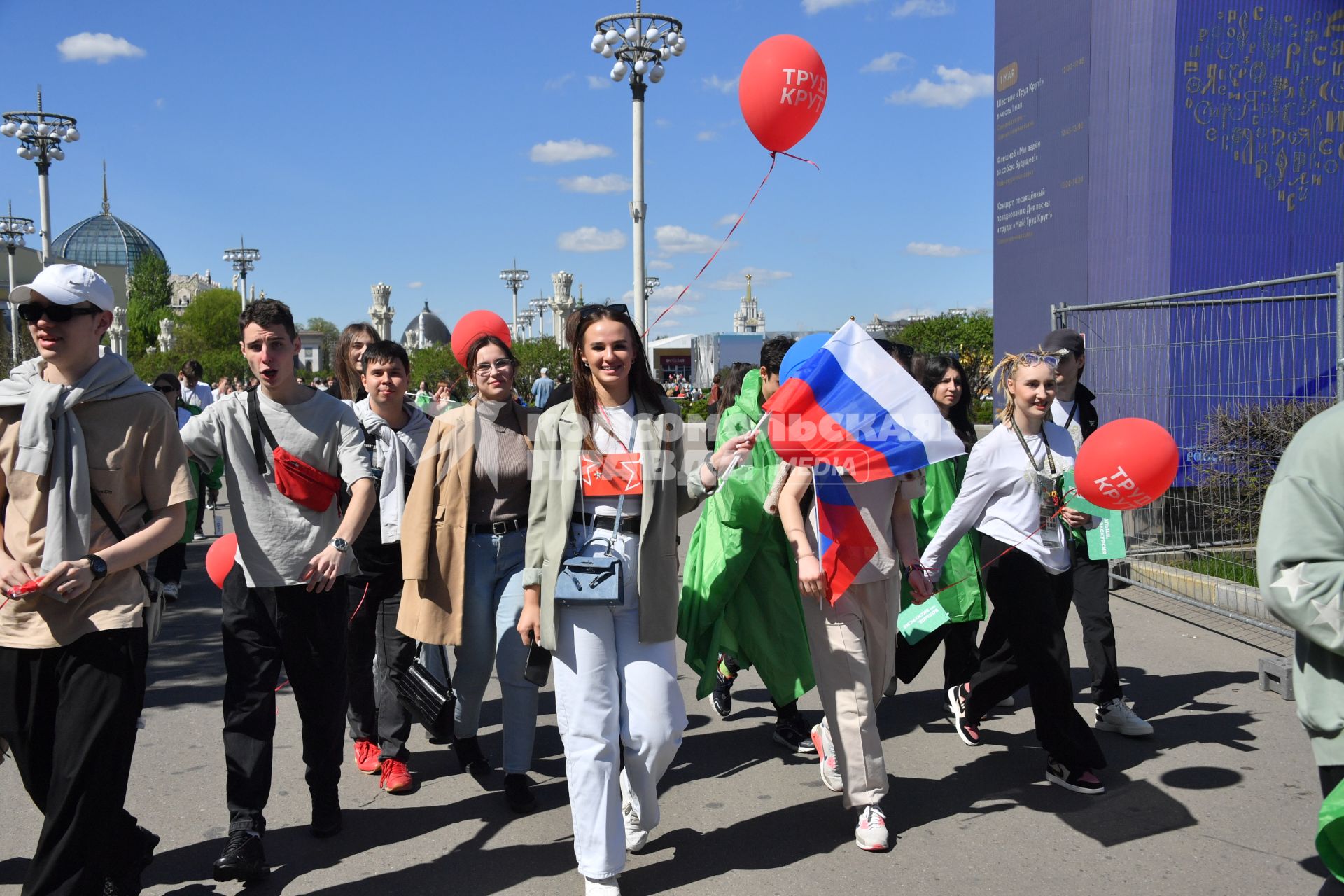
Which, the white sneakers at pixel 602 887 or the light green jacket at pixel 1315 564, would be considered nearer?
the light green jacket at pixel 1315 564

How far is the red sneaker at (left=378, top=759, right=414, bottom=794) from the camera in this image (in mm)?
4484

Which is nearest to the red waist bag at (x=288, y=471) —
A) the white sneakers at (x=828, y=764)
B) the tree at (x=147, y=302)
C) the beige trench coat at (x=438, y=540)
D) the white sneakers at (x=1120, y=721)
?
the beige trench coat at (x=438, y=540)

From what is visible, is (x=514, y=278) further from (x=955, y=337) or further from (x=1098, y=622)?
(x=1098, y=622)

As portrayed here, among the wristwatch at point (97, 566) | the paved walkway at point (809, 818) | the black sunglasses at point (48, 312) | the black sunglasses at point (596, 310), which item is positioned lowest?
the paved walkway at point (809, 818)

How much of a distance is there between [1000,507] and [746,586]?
119 cm

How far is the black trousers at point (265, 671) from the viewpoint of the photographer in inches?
146

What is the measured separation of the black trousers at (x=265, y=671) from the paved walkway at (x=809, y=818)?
13.5 inches

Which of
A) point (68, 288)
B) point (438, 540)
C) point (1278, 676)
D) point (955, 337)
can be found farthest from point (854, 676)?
point (955, 337)

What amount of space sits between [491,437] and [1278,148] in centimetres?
1061

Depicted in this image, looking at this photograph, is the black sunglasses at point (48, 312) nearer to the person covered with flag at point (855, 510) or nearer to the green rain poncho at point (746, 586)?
the person covered with flag at point (855, 510)

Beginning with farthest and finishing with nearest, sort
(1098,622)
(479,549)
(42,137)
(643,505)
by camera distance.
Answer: (42,137), (1098,622), (479,549), (643,505)

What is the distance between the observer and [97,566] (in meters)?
3.00

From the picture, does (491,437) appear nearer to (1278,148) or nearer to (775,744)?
(775,744)

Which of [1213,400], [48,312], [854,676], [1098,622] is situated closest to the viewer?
[48,312]
